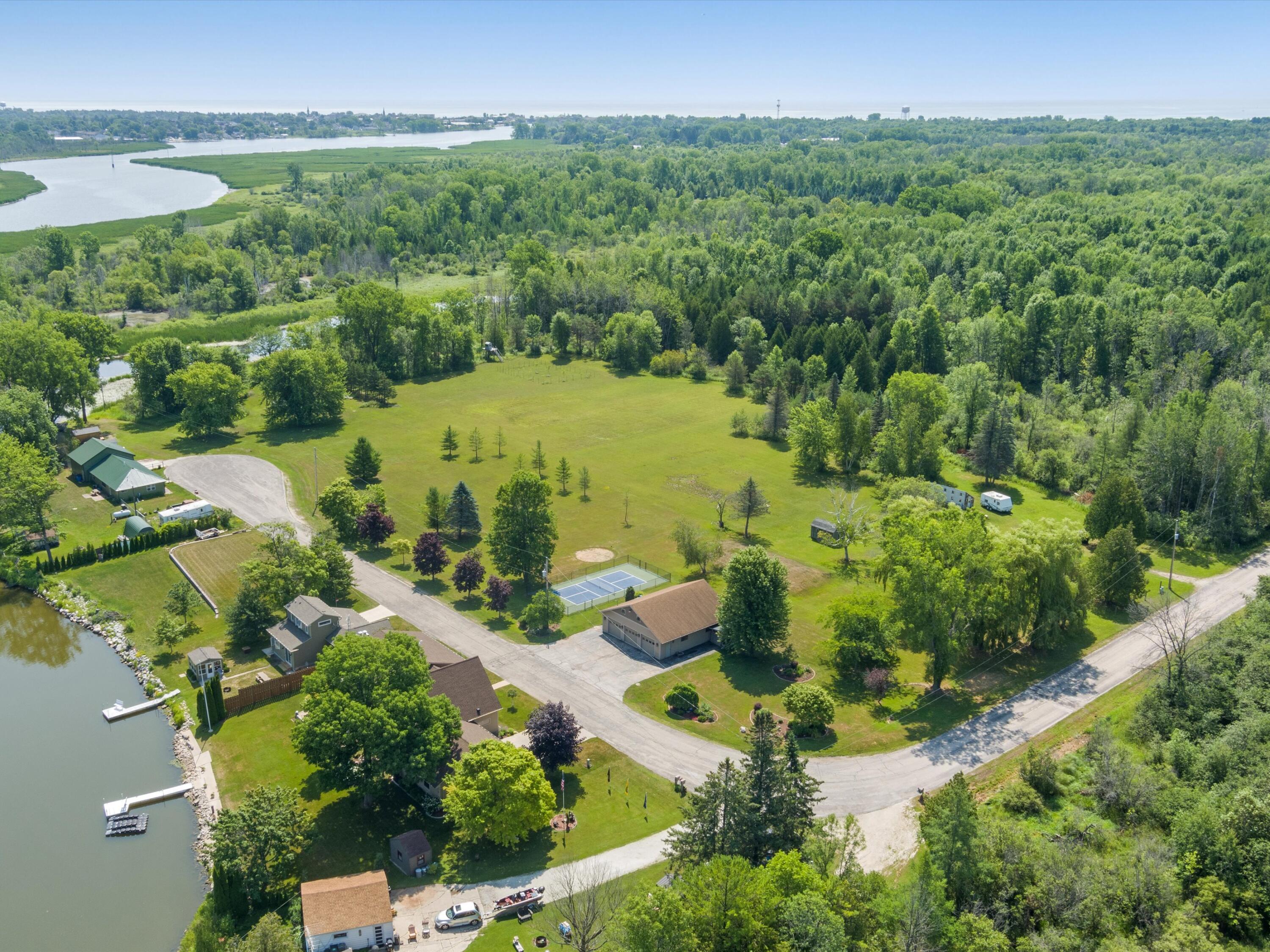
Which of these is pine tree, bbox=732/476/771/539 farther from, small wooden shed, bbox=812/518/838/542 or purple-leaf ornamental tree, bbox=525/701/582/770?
purple-leaf ornamental tree, bbox=525/701/582/770

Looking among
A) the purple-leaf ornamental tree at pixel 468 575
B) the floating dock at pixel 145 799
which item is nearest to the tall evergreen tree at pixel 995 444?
the purple-leaf ornamental tree at pixel 468 575

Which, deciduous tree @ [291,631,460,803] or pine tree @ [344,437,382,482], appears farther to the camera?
pine tree @ [344,437,382,482]

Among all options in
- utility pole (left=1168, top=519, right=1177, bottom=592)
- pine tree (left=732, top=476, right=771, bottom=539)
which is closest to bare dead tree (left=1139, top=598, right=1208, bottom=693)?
utility pole (left=1168, top=519, right=1177, bottom=592)

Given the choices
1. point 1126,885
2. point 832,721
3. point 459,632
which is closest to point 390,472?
point 459,632

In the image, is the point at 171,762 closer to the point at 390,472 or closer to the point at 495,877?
the point at 495,877

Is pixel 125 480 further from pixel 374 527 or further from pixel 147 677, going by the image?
pixel 147 677

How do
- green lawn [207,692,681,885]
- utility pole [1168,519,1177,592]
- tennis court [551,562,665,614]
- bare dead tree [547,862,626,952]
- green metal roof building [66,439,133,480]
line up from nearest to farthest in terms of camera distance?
bare dead tree [547,862,626,952], green lawn [207,692,681,885], tennis court [551,562,665,614], utility pole [1168,519,1177,592], green metal roof building [66,439,133,480]
